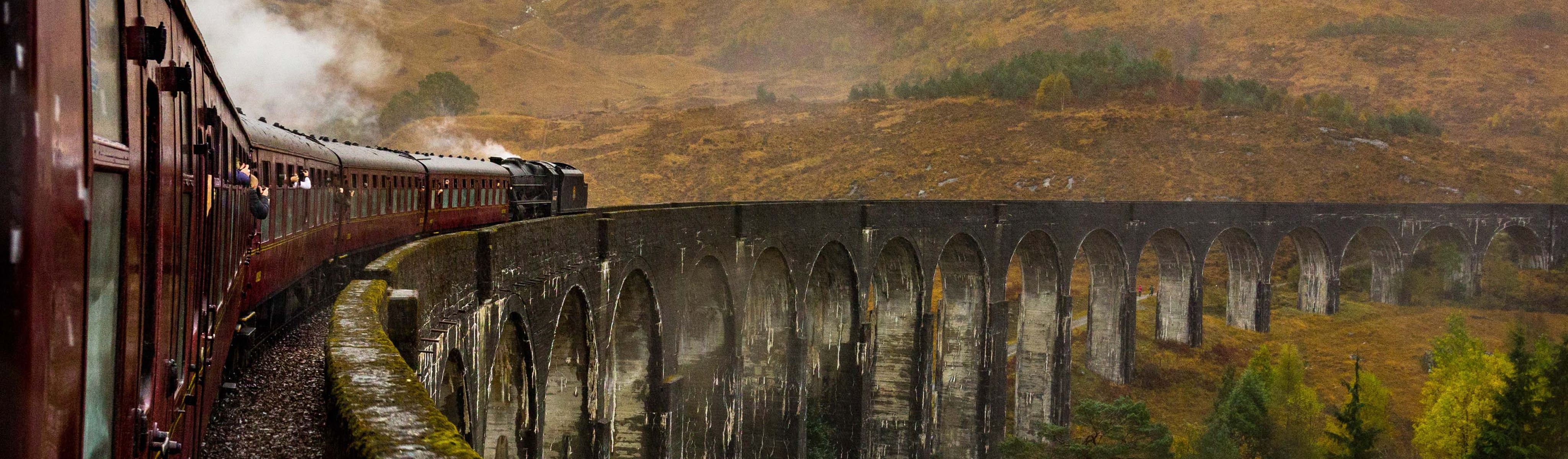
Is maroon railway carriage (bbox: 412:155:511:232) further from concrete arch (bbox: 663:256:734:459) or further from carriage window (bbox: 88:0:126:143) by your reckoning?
carriage window (bbox: 88:0:126:143)

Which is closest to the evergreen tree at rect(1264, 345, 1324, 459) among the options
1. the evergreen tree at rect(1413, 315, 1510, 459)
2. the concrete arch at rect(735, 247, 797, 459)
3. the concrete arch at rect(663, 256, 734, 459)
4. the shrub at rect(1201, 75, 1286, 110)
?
the evergreen tree at rect(1413, 315, 1510, 459)

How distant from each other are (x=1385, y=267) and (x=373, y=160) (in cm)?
4409

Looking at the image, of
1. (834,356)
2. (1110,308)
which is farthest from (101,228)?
(1110,308)

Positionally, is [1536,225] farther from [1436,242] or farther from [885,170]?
[885,170]

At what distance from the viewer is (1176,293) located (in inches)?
1375

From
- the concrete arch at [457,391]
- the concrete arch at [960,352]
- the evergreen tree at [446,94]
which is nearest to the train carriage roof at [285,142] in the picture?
the concrete arch at [457,391]

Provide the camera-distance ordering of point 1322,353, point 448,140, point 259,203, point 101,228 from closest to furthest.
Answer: point 101,228
point 259,203
point 1322,353
point 448,140

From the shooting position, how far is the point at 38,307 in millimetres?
1670

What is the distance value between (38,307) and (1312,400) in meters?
31.5

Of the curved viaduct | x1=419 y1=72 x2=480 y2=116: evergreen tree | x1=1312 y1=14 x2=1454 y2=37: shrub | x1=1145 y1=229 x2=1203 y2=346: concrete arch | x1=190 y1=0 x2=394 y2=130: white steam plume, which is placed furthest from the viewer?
x1=1312 y1=14 x2=1454 y2=37: shrub

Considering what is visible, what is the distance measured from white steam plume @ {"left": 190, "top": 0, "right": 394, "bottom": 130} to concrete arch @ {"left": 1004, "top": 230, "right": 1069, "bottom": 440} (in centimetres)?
6427

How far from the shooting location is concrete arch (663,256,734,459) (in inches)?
646

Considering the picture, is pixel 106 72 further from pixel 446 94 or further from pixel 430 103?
pixel 446 94

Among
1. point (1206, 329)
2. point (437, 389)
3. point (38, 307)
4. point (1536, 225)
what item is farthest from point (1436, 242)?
point (38, 307)
